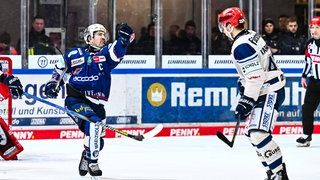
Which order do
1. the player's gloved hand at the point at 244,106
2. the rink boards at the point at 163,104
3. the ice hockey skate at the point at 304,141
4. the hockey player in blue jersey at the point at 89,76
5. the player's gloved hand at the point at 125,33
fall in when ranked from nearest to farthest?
the player's gloved hand at the point at 244,106 → the player's gloved hand at the point at 125,33 → the hockey player in blue jersey at the point at 89,76 → the ice hockey skate at the point at 304,141 → the rink boards at the point at 163,104

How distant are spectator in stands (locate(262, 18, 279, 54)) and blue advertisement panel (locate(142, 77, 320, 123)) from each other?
147cm

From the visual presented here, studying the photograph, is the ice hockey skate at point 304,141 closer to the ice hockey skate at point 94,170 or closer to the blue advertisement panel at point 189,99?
the blue advertisement panel at point 189,99

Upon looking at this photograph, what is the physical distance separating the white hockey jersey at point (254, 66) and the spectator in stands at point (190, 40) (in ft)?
19.7

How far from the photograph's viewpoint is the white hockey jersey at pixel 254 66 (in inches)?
265

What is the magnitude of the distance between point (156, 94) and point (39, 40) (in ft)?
5.61

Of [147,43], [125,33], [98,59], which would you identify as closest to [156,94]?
[147,43]

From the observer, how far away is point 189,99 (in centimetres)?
1172

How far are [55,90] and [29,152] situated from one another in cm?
219

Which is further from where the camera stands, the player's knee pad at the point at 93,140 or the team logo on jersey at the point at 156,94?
the team logo on jersey at the point at 156,94

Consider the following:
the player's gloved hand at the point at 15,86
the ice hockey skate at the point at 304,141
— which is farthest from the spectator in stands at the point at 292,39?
the player's gloved hand at the point at 15,86

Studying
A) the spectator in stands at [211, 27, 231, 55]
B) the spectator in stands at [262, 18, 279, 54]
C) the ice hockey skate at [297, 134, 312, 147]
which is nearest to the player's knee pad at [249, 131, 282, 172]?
the ice hockey skate at [297, 134, 312, 147]

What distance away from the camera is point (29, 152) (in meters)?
9.81

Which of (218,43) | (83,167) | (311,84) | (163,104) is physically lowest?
(83,167)

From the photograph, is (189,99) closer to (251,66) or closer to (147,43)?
(147,43)
